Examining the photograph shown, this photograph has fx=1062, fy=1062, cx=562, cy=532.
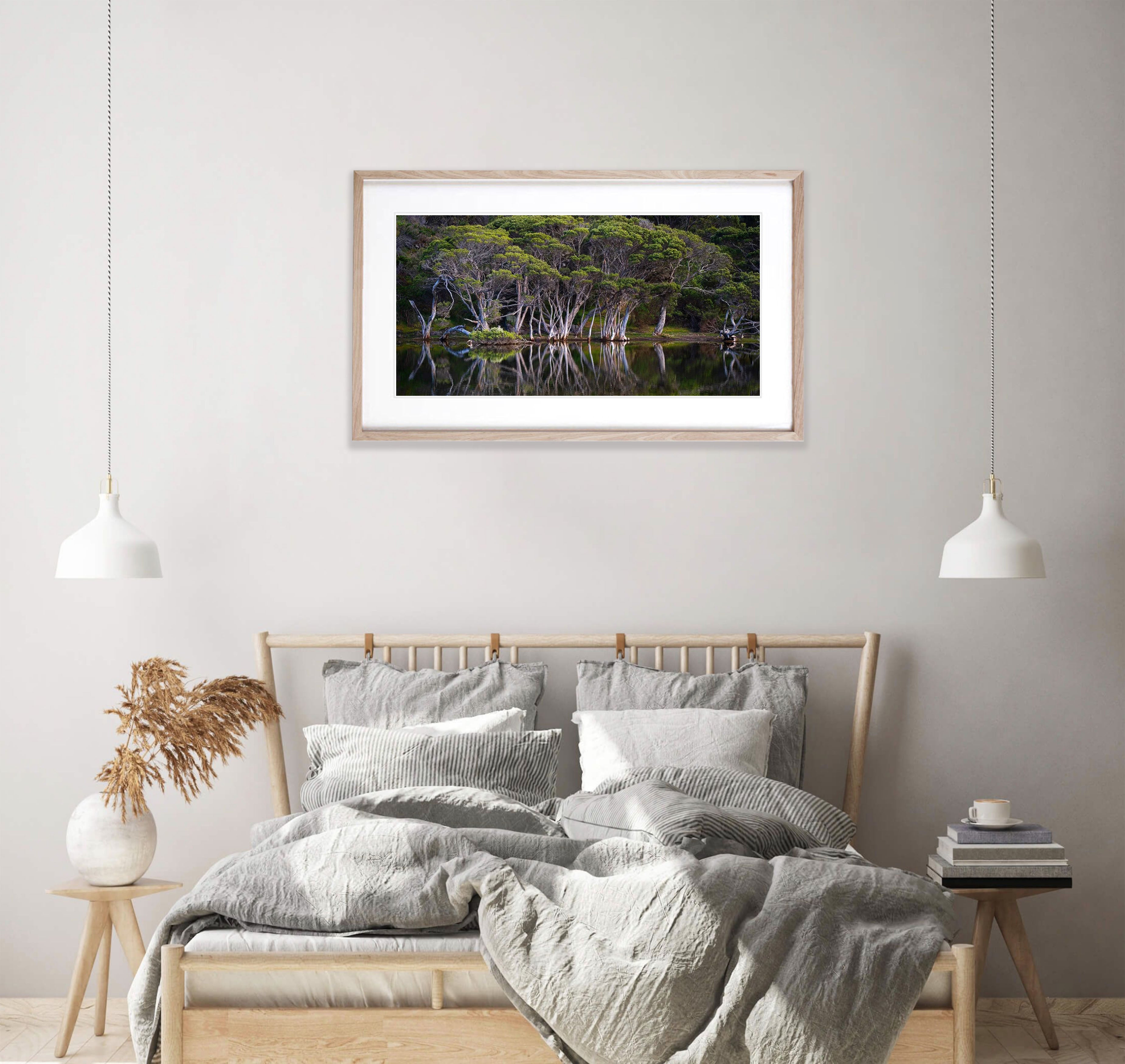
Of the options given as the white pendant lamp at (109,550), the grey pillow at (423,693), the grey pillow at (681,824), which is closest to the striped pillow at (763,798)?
the grey pillow at (681,824)

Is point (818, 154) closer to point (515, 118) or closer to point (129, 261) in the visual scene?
point (515, 118)

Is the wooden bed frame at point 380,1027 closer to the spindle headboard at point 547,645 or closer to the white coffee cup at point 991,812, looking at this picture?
the white coffee cup at point 991,812

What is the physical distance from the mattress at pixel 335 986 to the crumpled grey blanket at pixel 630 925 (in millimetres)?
39

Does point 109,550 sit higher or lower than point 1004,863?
higher

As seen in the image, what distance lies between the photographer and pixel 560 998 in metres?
1.69

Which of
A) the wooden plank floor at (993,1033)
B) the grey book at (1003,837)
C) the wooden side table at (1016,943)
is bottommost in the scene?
the wooden plank floor at (993,1033)

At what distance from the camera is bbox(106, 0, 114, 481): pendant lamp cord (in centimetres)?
316

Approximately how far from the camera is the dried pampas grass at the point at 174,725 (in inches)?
106

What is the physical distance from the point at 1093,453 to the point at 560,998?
92.3 inches

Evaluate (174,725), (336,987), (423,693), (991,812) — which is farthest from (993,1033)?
(174,725)

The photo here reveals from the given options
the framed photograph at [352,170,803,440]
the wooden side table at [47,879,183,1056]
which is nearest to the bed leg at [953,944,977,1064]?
the framed photograph at [352,170,803,440]

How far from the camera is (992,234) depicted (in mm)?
3148

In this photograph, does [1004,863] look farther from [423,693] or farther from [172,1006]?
[172,1006]

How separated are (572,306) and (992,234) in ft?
4.14
